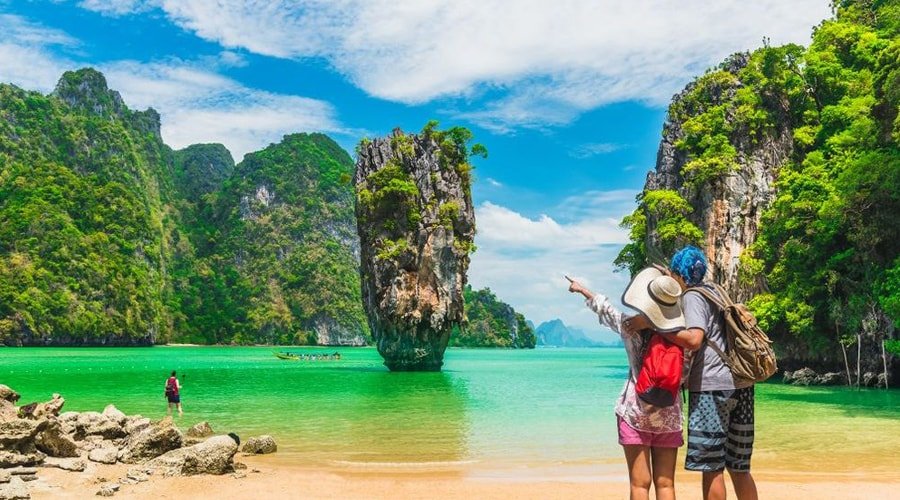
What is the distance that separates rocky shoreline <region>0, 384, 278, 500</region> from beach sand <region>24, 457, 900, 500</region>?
17 centimetres

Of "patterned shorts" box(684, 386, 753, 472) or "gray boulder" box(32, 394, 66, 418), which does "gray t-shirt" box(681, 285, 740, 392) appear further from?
"gray boulder" box(32, 394, 66, 418)

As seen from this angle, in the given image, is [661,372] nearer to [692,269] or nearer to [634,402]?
[634,402]

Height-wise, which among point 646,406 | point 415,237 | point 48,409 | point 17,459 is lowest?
point 17,459

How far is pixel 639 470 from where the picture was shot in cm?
397

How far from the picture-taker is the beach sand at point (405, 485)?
7.53 metres

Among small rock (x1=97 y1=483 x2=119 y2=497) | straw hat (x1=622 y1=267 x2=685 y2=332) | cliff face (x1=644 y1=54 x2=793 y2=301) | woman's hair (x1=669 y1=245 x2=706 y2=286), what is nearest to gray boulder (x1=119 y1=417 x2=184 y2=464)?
small rock (x1=97 y1=483 x2=119 y2=497)

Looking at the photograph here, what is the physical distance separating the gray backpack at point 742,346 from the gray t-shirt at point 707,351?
0.03 m

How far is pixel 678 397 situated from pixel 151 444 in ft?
25.7

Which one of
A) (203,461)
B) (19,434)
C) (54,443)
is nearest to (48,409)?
(54,443)

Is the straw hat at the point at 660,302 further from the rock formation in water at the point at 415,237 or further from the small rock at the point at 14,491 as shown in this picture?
the rock formation in water at the point at 415,237

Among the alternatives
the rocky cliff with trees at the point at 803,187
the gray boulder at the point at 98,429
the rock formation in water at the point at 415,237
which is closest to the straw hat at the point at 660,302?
the gray boulder at the point at 98,429

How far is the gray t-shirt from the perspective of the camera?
3.92m

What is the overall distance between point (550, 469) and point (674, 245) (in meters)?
25.5

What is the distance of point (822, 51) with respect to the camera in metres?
31.0
